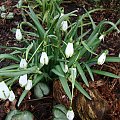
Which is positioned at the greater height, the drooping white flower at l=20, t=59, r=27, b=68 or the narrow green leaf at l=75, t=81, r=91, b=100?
the drooping white flower at l=20, t=59, r=27, b=68

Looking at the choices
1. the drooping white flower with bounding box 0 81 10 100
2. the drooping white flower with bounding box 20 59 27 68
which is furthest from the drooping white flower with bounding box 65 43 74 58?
the drooping white flower with bounding box 0 81 10 100

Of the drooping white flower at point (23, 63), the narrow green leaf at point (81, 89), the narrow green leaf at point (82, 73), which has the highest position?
the drooping white flower at point (23, 63)

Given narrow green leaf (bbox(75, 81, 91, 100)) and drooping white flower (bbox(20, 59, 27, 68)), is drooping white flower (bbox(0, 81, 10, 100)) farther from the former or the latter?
narrow green leaf (bbox(75, 81, 91, 100))

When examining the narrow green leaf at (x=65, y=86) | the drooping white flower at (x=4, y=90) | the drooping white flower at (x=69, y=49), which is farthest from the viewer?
the narrow green leaf at (x=65, y=86)

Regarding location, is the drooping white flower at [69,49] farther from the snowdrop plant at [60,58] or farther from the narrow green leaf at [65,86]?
the narrow green leaf at [65,86]

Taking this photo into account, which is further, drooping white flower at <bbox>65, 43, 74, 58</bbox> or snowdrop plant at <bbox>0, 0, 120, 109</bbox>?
snowdrop plant at <bbox>0, 0, 120, 109</bbox>

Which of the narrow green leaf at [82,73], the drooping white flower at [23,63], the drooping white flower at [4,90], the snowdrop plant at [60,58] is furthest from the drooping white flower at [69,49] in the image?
the drooping white flower at [4,90]

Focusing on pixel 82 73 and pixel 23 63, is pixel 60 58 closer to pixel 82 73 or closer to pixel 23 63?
pixel 82 73

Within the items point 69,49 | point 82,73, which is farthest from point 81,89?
point 69,49

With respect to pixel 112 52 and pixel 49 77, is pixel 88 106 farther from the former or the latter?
pixel 112 52

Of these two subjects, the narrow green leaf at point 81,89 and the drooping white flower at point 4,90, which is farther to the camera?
the narrow green leaf at point 81,89

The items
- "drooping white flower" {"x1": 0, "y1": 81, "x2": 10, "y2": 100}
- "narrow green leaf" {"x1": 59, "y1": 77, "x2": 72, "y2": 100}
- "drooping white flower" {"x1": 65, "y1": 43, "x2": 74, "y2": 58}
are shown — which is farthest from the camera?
"narrow green leaf" {"x1": 59, "y1": 77, "x2": 72, "y2": 100}

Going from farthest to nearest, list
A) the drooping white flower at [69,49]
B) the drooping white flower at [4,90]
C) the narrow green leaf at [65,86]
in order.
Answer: the narrow green leaf at [65,86], the drooping white flower at [69,49], the drooping white flower at [4,90]
